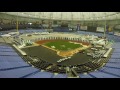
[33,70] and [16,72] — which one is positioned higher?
[16,72]

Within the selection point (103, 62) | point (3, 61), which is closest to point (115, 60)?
point (103, 62)

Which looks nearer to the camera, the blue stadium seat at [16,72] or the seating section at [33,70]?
the blue stadium seat at [16,72]

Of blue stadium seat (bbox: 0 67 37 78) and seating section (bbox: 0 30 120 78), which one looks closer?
blue stadium seat (bbox: 0 67 37 78)

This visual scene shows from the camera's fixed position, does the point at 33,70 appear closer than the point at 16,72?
No

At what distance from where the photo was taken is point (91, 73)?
17766mm
